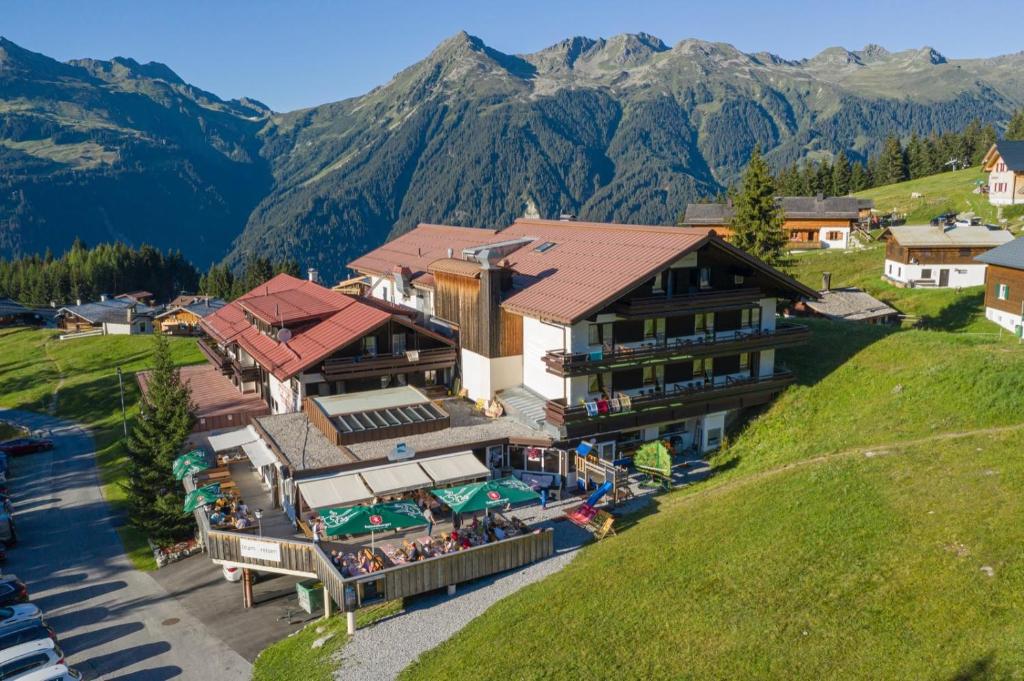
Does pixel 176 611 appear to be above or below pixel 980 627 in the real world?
below

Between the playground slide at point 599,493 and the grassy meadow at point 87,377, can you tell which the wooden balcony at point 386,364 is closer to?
the playground slide at point 599,493

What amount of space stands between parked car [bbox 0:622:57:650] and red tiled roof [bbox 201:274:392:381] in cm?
1572

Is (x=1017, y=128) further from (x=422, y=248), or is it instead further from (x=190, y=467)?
(x=190, y=467)

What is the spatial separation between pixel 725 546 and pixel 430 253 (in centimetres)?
3907

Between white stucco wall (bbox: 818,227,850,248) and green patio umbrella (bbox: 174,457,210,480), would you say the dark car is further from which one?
white stucco wall (bbox: 818,227,850,248)

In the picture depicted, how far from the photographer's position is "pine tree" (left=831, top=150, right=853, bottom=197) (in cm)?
13762

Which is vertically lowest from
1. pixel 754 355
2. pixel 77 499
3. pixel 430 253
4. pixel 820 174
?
pixel 77 499

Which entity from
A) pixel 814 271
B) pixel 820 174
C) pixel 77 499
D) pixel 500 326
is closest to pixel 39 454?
pixel 77 499

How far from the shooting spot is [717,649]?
20516 millimetres

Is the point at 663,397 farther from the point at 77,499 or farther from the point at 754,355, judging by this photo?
the point at 77,499

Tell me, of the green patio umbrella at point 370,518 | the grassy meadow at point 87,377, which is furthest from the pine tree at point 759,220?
the grassy meadow at point 87,377

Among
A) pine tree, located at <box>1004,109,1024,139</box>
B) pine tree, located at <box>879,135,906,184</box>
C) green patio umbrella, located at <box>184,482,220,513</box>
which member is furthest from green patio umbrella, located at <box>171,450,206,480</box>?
pine tree, located at <box>1004,109,1024,139</box>

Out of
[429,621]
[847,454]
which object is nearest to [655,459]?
→ [847,454]

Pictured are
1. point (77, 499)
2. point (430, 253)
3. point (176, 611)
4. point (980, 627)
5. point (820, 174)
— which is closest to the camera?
point (980, 627)
